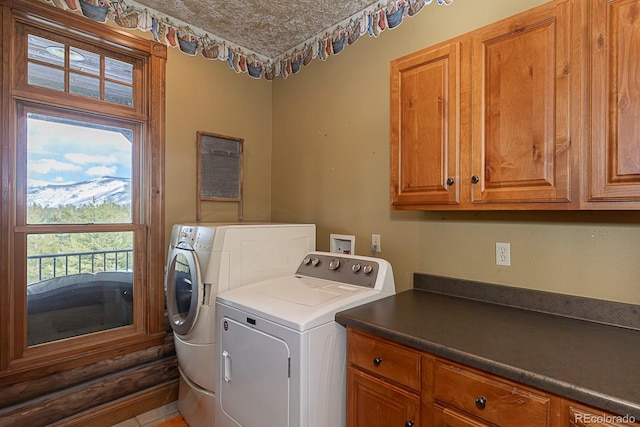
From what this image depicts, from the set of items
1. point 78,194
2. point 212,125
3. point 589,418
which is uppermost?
point 212,125

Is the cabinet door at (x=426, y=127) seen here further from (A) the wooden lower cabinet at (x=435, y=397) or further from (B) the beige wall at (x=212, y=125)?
(B) the beige wall at (x=212, y=125)

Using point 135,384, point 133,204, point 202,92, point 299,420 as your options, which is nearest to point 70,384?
point 135,384

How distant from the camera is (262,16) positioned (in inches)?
91.8

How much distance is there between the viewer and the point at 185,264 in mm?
2025

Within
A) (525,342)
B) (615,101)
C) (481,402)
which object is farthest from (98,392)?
(615,101)

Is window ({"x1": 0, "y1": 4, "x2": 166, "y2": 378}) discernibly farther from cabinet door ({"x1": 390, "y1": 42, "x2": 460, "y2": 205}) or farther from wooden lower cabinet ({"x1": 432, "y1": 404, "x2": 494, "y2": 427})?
wooden lower cabinet ({"x1": 432, "y1": 404, "x2": 494, "y2": 427})

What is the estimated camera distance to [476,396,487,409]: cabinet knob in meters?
1.06

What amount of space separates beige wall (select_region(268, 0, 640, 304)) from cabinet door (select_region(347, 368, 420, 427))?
75cm

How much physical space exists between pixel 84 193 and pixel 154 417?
1537 millimetres

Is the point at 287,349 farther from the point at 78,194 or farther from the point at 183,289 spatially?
the point at 78,194

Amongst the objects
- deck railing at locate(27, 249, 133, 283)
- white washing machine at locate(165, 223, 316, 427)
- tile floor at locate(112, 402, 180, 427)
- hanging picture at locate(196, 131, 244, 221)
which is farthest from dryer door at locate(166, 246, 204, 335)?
tile floor at locate(112, 402, 180, 427)

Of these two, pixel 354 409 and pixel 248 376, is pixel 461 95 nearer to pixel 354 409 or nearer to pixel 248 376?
pixel 354 409

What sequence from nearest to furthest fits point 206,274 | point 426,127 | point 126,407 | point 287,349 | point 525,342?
1. point 525,342
2. point 287,349
3. point 426,127
4. point 206,274
5. point 126,407

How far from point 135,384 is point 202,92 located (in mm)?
2135
